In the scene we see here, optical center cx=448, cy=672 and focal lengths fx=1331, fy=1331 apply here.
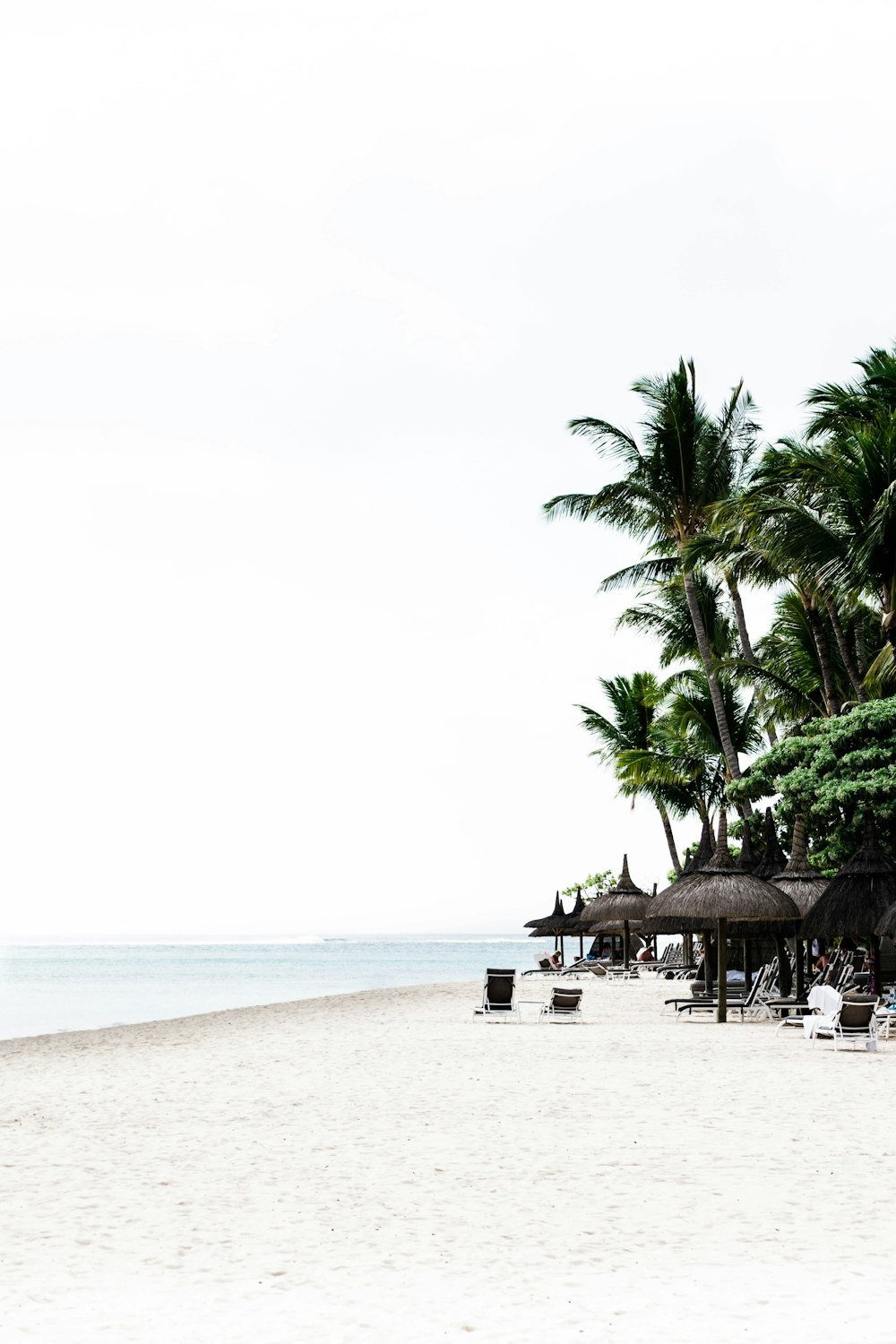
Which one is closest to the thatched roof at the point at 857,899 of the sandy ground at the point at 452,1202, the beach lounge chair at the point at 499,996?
the sandy ground at the point at 452,1202

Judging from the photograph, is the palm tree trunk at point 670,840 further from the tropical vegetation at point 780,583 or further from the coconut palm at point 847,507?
the coconut palm at point 847,507

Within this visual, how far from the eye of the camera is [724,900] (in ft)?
55.3

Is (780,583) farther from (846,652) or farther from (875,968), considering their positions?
(875,968)

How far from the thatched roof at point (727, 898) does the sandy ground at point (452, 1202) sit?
3850 millimetres

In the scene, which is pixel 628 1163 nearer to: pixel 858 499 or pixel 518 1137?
pixel 518 1137

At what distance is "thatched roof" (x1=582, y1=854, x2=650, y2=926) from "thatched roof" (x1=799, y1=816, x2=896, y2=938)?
14.4 m

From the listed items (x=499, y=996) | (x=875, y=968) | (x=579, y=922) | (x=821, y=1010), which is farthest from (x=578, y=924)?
(x=821, y=1010)

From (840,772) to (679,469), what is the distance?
852 centimetres

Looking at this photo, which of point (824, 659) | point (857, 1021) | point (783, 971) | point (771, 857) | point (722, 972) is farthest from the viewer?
point (824, 659)

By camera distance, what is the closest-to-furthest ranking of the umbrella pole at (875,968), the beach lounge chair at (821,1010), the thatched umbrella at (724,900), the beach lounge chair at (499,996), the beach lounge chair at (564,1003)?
the beach lounge chair at (821,1010), the thatched umbrella at (724,900), the umbrella pole at (875,968), the beach lounge chair at (564,1003), the beach lounge chair at (499,996)

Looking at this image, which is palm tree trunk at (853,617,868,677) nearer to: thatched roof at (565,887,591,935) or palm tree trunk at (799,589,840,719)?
palm tree trunk at (799,589,840,719)

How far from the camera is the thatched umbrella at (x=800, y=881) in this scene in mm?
18062

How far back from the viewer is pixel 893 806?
17.5 metres

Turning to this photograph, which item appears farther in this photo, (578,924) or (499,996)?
(578,924)
